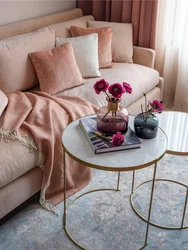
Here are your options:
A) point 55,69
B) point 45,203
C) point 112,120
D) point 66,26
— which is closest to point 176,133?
point 112,120

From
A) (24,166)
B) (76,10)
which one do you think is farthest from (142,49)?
(24,166)

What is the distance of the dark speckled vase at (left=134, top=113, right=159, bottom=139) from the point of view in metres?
1.77

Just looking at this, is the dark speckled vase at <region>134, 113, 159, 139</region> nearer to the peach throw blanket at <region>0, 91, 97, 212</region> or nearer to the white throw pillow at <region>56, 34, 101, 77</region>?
the peach throw blanket at <region>0, 91, 97, 212</region>

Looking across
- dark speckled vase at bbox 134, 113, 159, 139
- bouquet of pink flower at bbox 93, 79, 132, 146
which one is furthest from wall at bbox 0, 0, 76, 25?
dark speckled vase at bbox 134, 113, 159, 139

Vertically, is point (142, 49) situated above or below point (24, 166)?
above

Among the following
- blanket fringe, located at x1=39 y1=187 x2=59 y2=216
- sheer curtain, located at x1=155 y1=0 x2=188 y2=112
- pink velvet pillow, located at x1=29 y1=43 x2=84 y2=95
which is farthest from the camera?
sheer curtain, located at x1=155 y1=0 x2=188 y2=112

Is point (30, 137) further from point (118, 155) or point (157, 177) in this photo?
point (157, 177)

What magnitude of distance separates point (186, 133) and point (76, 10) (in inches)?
71.6

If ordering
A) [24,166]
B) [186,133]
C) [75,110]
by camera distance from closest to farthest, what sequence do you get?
[24,166] < [186,133] < [75,110]

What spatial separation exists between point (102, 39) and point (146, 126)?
1354 millimetres

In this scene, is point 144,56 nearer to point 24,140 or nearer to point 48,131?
point 48,131

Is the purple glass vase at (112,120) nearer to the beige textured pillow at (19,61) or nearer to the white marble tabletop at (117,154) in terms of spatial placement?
the white marble tabletop at (117,154)

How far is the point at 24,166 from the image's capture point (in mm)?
1895

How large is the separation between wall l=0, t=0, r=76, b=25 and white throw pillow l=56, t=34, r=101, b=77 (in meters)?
0.42
